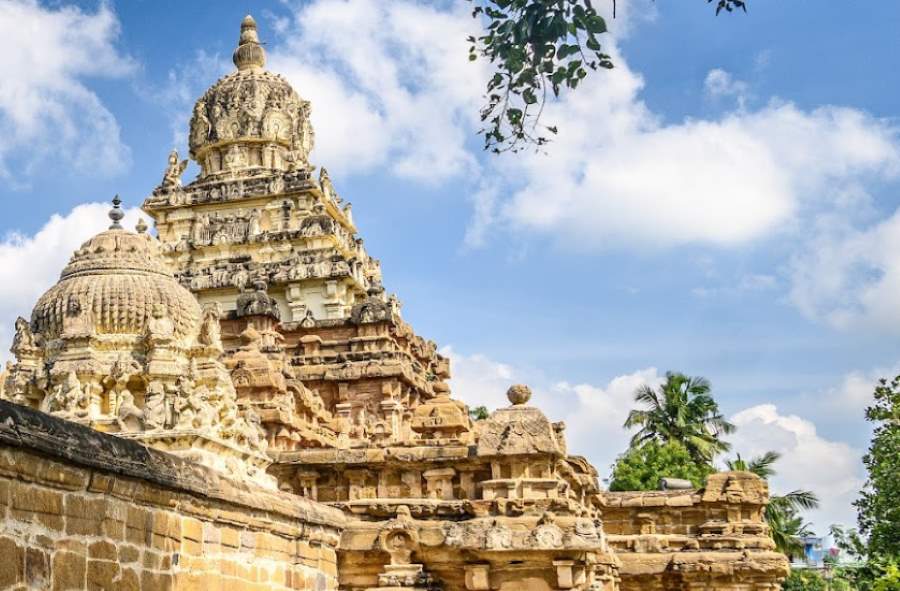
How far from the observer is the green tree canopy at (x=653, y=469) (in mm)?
34219

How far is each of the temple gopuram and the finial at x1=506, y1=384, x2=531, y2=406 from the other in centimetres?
2

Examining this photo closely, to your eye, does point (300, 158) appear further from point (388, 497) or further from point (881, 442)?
point (388, 497)

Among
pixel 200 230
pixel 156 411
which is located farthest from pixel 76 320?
pixel 200 230

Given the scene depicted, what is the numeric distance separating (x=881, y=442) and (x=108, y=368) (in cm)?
1910

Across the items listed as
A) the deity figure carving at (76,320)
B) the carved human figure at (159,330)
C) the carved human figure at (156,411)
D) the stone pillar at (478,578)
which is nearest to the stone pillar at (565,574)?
the stone pillar at (478,578)

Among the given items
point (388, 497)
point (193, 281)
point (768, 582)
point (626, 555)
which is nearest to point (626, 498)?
point (626, 555)

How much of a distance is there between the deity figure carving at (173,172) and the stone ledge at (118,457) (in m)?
30.1

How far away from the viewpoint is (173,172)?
3916 cm

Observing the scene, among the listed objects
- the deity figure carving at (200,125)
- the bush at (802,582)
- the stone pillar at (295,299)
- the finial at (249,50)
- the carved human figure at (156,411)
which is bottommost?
the bush at (802,582)

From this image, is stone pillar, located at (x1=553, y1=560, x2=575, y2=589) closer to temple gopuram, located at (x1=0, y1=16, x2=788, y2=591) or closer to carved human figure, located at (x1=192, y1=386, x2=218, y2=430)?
temple gopuram, located at (x1=0, y1=16, x2=788, y2=591)

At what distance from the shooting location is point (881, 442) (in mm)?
27688

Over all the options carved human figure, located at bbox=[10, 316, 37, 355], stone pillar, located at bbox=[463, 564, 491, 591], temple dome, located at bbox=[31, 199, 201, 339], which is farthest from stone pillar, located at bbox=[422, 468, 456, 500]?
carved human figure, located at bbox=[10, 316, 37, 355]

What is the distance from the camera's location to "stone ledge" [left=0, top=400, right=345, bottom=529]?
6039 mm

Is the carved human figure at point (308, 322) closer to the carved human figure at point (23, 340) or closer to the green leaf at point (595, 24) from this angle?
the carved human figure at point (23, 340)
